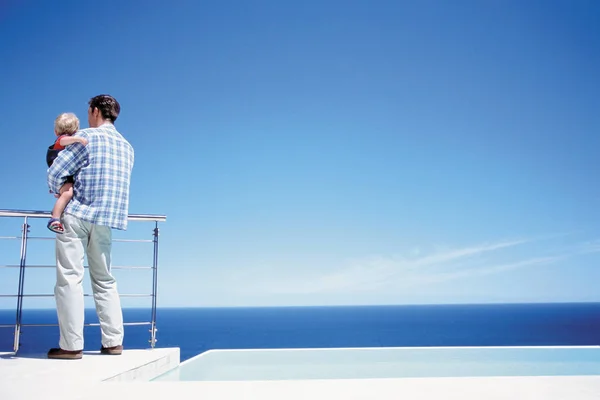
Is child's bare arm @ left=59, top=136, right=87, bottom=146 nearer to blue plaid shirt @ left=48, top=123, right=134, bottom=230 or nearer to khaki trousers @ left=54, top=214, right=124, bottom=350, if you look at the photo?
blue plaid shirt @ left=48, top=123, right=134, bottom=230

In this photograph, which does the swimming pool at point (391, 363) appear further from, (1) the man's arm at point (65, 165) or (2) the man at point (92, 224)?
(1) the man's arm at point (65, 165)

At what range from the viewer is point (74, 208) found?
1.88 m

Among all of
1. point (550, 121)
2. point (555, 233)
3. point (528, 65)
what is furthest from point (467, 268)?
point (528, 65)

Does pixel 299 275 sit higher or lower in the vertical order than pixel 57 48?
lower

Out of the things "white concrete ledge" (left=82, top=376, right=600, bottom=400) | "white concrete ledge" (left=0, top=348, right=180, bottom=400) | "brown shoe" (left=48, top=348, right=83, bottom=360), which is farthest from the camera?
"brown shoe" (left=48, top=348, right=83, bottom=360)

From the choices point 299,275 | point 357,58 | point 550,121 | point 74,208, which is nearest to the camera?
point 74,208

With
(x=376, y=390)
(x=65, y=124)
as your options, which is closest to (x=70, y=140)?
(x=65, y=124)

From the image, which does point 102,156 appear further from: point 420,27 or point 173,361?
point 420,27

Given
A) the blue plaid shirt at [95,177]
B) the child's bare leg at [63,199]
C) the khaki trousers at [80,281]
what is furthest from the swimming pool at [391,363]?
the child's bare leg at [63,199]

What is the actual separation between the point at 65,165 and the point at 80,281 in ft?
1.64

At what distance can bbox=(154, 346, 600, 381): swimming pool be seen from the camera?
2543 mm

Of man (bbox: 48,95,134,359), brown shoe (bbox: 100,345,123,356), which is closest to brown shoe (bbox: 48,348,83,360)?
man (bbox: 48,95,134,359)

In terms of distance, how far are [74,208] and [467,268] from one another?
97.7 meters

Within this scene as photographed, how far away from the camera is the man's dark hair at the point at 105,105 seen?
2.07 meters
